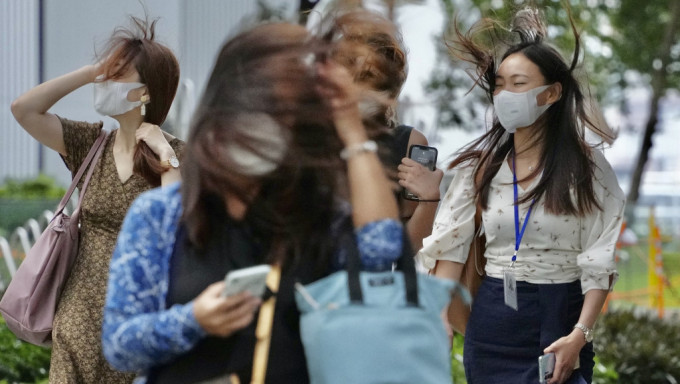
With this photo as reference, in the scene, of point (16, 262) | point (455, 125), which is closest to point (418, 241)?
point (16, 262)

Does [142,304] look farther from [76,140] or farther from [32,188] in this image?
[32,188]

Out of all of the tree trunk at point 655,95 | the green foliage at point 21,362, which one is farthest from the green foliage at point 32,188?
the tree trunk at point 655,95

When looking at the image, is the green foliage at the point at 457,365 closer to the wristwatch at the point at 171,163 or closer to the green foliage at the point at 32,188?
the wristwatch at the point at 171,163

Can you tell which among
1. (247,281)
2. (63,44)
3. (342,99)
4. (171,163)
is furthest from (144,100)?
(63,44)

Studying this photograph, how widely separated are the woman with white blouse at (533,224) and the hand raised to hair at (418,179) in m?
0.29

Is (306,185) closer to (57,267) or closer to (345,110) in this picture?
(345,110)

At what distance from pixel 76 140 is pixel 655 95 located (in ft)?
63.8

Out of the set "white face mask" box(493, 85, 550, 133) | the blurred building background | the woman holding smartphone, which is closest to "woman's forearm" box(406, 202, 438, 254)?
the woman holding smartphone

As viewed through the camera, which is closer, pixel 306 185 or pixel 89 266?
pixel 306 185

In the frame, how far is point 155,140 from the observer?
13.5 ft

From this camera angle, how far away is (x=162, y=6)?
995 centimetres

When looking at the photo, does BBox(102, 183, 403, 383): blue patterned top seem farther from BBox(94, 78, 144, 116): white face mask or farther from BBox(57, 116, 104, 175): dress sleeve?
BBox(57, 116, 104, 175): dress sleeve

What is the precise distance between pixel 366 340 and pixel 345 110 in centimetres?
48

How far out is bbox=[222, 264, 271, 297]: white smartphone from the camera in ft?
6.94
